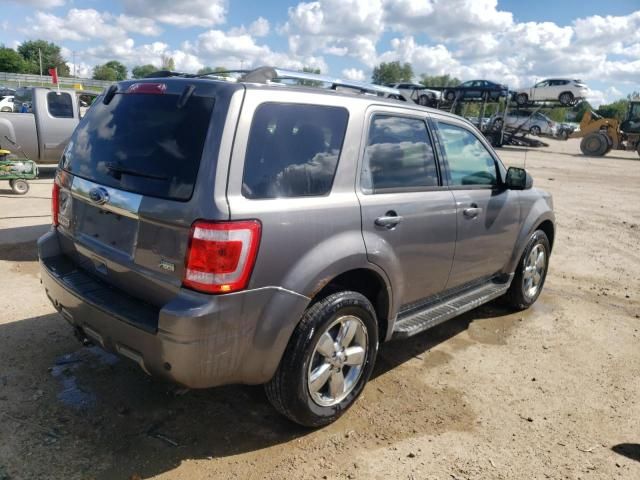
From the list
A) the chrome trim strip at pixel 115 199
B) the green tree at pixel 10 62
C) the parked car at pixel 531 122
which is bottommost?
the chrome trim strip at pixel 115 199

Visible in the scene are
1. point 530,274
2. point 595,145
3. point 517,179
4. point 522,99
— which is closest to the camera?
point 517,179

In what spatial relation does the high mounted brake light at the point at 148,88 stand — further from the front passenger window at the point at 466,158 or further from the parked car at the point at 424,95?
the parked car at the point at 424,95

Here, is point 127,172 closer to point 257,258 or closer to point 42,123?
point 257,258

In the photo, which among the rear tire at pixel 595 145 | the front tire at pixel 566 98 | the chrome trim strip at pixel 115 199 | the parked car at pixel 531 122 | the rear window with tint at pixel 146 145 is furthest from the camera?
the parked car at pixel 531 122

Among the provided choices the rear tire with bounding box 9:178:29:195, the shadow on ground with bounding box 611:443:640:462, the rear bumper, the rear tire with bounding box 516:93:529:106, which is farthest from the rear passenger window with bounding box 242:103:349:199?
the rear tire with bounding box 516:93:529:106

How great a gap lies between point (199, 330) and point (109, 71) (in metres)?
128

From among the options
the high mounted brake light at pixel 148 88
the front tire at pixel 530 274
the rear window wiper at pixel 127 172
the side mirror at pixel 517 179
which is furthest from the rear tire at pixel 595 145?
the rear window wiper at pixel 127 172

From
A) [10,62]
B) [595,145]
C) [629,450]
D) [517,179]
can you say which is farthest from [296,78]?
[10,62]

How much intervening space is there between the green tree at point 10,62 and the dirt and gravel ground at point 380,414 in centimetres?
10349

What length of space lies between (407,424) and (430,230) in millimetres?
1248

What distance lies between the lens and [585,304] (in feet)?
18.0

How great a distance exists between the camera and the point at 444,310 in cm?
386

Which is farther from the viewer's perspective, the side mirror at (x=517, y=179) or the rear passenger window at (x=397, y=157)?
the side mirror at (x=517, y=179)

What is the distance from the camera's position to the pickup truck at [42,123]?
1063 cm
